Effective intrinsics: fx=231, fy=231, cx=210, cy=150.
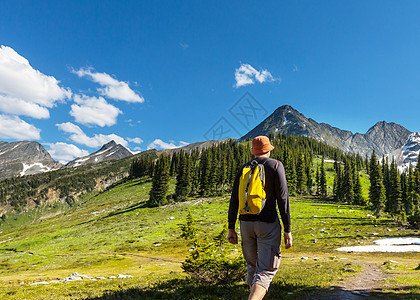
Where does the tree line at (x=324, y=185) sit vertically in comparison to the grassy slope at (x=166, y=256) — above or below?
above

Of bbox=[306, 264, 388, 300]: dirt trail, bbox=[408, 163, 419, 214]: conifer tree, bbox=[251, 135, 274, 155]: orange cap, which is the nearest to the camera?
bbox=[251, 135, 274, 155]: orange cap

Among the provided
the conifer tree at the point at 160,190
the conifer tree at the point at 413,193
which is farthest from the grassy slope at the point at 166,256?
the conifer tree at the point at 413,193

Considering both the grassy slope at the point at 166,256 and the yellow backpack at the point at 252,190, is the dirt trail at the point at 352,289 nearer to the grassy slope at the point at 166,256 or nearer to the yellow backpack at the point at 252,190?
the grassy slope at the point at 166,256

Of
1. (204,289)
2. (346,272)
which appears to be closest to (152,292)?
(204,289)

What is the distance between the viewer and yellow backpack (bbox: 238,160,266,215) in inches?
183

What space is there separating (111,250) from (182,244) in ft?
36.7

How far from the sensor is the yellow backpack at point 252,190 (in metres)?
4.66

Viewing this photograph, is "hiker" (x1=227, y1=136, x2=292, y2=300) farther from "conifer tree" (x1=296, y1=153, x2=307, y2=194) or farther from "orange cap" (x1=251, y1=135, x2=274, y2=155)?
"conifer tree" (x1=296, y1=153, x2=307, y2=194)

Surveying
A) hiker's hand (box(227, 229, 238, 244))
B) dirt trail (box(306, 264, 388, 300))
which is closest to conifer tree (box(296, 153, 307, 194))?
dirt trail (box(306, 264, 388, 300))

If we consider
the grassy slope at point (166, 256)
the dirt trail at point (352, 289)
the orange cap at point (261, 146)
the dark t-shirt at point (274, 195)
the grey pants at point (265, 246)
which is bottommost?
the grassy slope at point (166, 256)

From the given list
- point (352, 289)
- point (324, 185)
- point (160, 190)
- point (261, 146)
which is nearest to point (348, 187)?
point (324, 185)

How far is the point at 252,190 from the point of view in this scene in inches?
185

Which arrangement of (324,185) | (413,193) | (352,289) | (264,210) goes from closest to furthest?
(264,210) < (352,289) < (413,193) < (324,185)

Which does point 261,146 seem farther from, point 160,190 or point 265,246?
point 160,190
